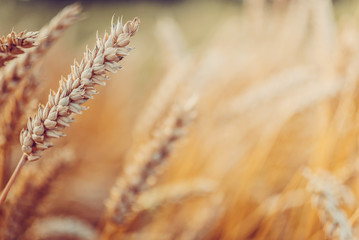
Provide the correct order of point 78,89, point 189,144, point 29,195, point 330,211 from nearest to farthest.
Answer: point 78,89 → point 330,211 → point 29,195 → point 189,144

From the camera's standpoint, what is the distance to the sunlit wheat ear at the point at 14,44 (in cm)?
29

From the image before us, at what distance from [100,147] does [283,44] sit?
30.5 inches

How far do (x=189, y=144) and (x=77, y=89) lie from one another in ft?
2.20

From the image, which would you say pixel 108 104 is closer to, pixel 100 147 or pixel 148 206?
pixel 100 147

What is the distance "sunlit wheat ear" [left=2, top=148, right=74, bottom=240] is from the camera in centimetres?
50

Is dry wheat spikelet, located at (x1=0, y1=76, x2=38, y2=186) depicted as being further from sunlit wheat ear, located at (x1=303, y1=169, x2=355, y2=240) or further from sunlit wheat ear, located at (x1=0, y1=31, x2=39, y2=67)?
sunlit wheat ear, located at (x1=303, y1=169, x2=355, y2=240)

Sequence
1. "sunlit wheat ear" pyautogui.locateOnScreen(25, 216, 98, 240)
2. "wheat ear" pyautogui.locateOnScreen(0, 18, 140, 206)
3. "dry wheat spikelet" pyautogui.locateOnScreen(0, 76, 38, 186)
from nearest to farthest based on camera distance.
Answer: "wheat ear" pyautogui.locateOnScreen(0, 18, 140, 206) → "dry wheat spikelet" pyautogui.locateOnScreen(0, 76, 38, 186) → "sunlit wheat ear" pyautogui.locateOnScreen(25, 216, 98, 240)

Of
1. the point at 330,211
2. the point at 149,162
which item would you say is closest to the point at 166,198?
the point at 149,162

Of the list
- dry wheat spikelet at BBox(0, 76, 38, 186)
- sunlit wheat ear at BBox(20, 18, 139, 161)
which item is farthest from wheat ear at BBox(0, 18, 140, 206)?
dry wheat spikelet at BBox(0, 76, 38, 186)

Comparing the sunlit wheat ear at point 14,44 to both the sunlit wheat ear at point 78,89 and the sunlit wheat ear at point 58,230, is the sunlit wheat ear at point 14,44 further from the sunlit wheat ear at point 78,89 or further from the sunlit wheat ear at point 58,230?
the sunlit wheat ear at point 58,230

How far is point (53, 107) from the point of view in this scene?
295 millimetres

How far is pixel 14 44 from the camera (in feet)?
0.97

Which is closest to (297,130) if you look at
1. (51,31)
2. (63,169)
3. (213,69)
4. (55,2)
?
(213,69)

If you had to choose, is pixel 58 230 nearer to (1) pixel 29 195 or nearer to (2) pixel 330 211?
(1) pixel 29 195
